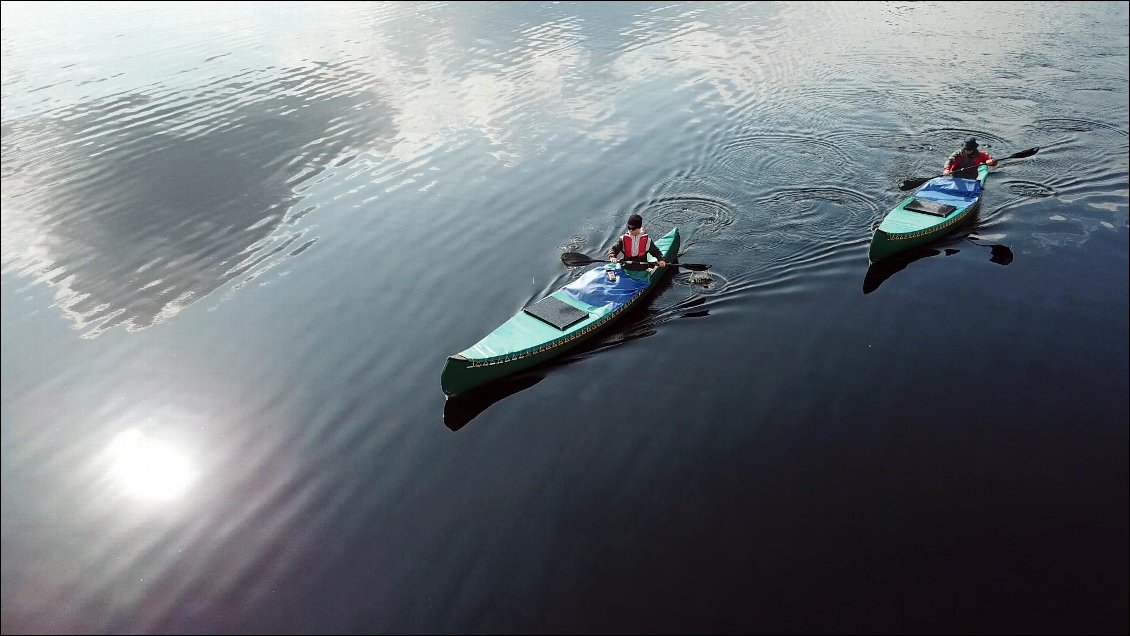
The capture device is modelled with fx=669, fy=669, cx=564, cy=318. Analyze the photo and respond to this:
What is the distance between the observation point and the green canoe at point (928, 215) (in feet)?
62.6

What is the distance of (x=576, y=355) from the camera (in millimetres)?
16859

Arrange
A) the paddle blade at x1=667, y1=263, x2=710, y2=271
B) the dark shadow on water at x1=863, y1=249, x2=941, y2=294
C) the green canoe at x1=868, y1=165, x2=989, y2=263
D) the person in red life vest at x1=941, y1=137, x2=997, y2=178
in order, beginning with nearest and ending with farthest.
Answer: the dark shadow on water at x1=863, y1=249, x2=941, y2=294 → the green canoe at x1=868, y1=165, x2=989, y2=263 → the paddle blade at x1=667, y1=263, x2=710, y2=271 → the person in red life vest at x1=941, y1=137, x2=997, y2=178

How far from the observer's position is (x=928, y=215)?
2022 centimetres

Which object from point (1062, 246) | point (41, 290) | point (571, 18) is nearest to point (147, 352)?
point (41, 290)

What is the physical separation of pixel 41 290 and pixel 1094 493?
28.3 meters

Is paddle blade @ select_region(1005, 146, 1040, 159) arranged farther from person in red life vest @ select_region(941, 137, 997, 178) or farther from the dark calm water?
person in red life vest @ select_region(941, 137, 997, 178)

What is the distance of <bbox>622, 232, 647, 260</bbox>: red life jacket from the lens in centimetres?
1795

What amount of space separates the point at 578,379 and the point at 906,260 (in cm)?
1091

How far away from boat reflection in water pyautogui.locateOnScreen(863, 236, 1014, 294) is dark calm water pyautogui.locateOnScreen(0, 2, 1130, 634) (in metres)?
0.12

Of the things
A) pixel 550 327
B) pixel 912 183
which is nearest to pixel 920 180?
pixel 912 183

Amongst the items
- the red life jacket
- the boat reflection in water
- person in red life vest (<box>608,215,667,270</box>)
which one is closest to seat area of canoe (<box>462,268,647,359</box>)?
person in red life vest (<box>608,215,667,270</box>)

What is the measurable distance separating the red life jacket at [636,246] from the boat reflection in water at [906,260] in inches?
250

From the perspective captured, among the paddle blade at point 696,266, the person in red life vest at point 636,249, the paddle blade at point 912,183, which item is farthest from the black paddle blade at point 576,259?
the paddle blade at point 912,183

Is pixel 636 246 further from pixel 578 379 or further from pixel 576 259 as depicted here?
pixel 578 379
